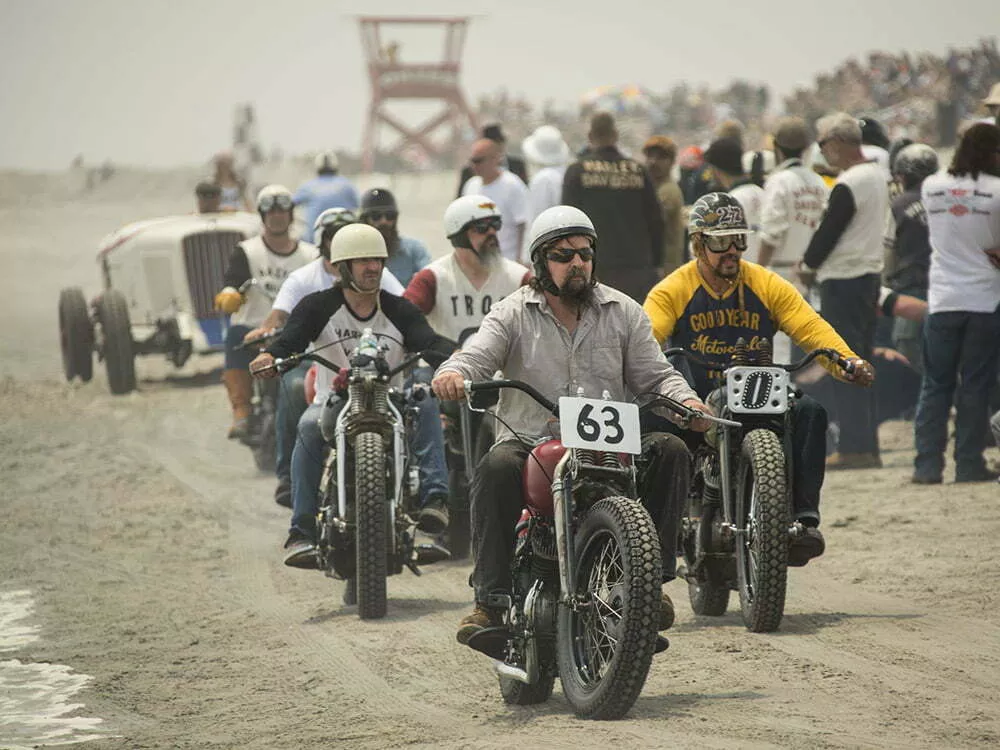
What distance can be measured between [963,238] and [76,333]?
10782 mm

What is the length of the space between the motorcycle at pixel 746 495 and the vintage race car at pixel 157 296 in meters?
11.4

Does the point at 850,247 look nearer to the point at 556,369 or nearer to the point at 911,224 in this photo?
the point at 911,224

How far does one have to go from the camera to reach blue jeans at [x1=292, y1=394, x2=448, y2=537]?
1000cm

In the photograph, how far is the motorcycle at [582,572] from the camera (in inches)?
251

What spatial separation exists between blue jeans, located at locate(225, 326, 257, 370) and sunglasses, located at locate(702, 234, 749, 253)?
6.93m

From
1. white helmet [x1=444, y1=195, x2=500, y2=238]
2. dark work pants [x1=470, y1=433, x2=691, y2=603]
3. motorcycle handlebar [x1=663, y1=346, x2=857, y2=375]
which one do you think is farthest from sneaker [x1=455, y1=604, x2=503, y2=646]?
white helmet [x1=444, y1=195, x2=500, y2=238]

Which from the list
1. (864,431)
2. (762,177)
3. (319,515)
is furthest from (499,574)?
(762,177)

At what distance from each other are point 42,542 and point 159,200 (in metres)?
37.8

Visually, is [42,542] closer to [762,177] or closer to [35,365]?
[762,177]

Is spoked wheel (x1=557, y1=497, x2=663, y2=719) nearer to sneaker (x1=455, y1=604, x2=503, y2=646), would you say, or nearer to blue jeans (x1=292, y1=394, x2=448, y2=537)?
sneaker (x1=455, y1=604, x2=503, y2=646)

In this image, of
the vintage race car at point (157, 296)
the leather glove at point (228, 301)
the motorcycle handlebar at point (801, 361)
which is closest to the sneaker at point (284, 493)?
the leather glove at point (228, 301)

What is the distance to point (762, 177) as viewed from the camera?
14.4 meters

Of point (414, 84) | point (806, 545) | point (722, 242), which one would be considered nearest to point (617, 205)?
point (722, 242)

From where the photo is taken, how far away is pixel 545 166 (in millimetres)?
16484
